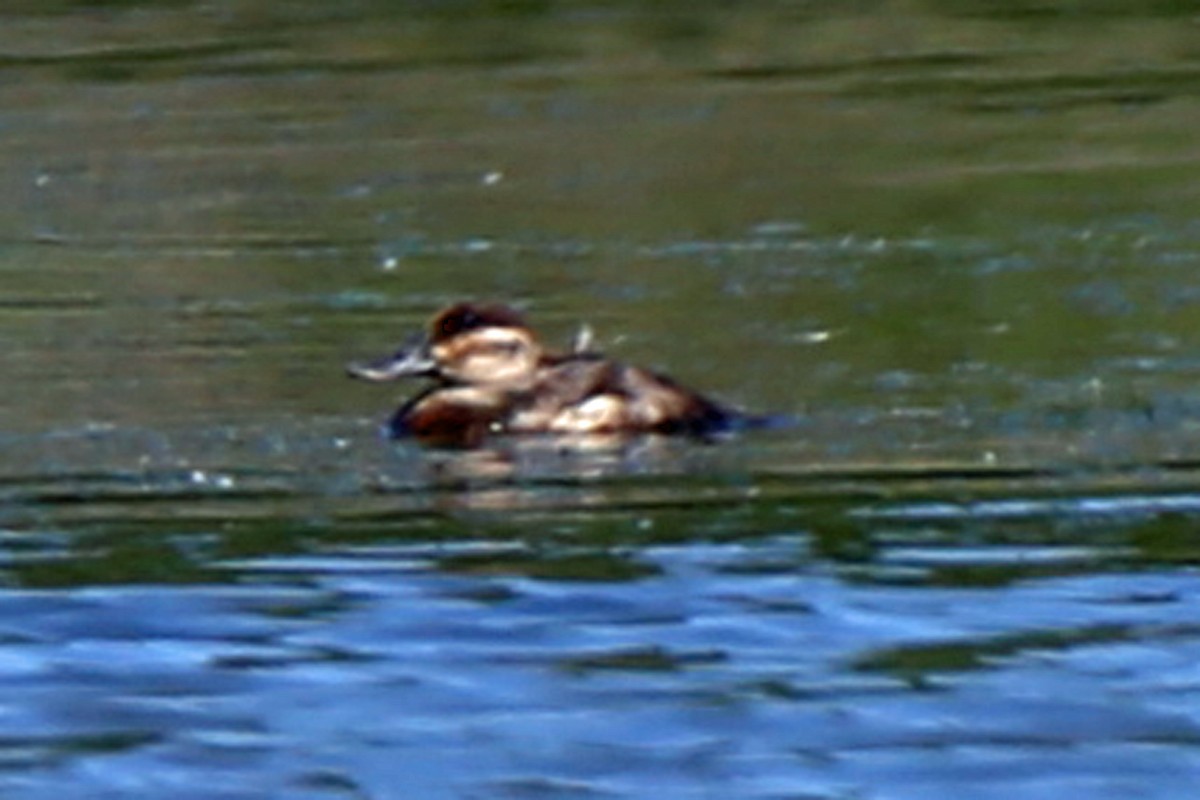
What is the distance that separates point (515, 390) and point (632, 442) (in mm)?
732

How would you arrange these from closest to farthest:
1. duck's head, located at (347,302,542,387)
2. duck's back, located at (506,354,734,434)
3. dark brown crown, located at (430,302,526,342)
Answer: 1. duck's back, located at (506,354,734,434)
2. duck's head, located at (347,302,542,387)
3. dark brown crown, located at (430,302,526,342)

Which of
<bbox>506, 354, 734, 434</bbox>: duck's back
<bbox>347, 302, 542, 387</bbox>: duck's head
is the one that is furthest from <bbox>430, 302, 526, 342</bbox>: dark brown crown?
<bbox>506, 354, 734, 434</bbox>: duck's back

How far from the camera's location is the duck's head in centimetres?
1276

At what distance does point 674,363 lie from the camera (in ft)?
44.0

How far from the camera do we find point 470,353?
12820 millimetres

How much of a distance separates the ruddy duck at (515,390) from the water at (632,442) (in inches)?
6.0

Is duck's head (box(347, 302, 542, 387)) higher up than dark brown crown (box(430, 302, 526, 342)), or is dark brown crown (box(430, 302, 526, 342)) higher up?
dark brown crown (box(430, 302, 526, 342))

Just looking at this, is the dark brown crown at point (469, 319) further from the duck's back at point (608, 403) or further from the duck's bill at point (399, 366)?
the duck's back at point (608, 403)

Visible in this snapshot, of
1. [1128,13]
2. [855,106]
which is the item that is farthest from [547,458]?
[1128,13]

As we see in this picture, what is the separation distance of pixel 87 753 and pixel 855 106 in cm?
1201

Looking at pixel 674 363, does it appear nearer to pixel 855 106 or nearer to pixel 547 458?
pixel 547 458

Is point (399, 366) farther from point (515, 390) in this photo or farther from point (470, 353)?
point (515, 390)

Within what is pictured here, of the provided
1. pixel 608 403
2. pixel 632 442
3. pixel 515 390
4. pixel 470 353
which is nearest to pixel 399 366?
pixel 470 353

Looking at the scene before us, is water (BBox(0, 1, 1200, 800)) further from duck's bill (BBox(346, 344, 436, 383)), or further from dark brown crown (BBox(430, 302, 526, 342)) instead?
dark brown crown (BBox(430, 302, 526, 342))
